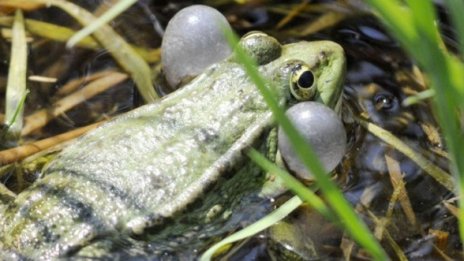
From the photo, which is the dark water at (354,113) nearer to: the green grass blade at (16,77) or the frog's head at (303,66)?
the green grass blade at (16,77)

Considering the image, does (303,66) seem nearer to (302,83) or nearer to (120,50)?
(302,83)

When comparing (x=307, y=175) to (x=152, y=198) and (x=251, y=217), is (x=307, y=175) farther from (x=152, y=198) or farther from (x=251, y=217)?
(x=152, y=198)

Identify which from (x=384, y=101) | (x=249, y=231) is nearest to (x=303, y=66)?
(x=384, y=101)

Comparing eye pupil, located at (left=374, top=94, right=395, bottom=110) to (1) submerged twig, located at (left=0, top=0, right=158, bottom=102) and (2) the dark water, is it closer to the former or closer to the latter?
(2) the dark water

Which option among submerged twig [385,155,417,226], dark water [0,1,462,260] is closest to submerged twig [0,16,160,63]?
dark water [0,1,462,260]

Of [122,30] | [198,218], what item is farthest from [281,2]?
[198,218]
